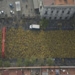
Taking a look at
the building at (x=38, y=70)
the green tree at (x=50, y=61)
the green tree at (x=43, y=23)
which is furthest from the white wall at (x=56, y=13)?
the building at (x=38, y=70)

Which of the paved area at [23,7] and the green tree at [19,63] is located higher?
the paved area at [23,7]

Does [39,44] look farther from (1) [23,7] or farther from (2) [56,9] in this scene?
(1) [23,7]

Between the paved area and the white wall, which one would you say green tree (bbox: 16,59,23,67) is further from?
the white wall

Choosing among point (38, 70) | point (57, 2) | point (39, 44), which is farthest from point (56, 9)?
point (38, 70)

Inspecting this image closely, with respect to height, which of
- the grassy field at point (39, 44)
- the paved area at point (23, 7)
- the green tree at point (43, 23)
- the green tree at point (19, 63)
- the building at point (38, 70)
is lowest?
the building at point (38, 70)

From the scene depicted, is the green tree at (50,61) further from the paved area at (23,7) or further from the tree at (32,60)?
the paved area at (23,7)

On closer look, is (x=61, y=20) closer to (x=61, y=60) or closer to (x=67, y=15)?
(x=67, y=15)
